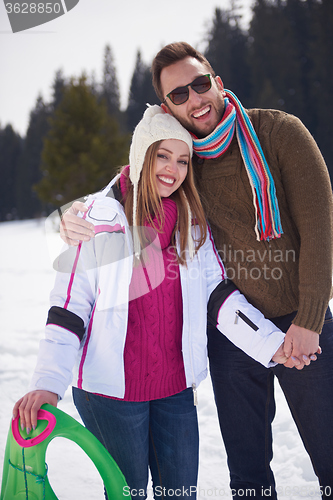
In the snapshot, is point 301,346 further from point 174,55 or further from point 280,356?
point 174,55

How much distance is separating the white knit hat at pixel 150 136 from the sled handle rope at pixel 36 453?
87 cm

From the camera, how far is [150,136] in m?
1.82

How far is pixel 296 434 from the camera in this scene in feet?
9.19

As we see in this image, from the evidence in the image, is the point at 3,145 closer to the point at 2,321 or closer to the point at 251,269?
the point at 2,321

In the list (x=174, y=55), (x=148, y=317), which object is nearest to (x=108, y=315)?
(x=148, y=317)

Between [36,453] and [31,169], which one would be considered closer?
[36,453]

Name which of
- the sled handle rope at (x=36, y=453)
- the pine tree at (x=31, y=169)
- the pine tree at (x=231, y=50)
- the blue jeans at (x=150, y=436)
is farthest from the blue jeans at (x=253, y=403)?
the pine tree at (x=31, y=169)

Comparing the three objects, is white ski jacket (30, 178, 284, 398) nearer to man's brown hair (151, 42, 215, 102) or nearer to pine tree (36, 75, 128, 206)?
man's brown hair (151, 42, 215, 102)

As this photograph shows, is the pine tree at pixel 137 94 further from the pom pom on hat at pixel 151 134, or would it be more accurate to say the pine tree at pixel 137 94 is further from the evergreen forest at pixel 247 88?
the pom pom on hat at pixel 151 134

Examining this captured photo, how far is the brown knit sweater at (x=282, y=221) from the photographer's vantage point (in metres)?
1.69

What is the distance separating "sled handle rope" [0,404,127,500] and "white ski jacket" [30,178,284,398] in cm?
16

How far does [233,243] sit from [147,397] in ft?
2.69

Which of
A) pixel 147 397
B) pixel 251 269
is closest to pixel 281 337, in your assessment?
pixel 251 269

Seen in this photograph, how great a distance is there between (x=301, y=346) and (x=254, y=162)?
2.79 ft
